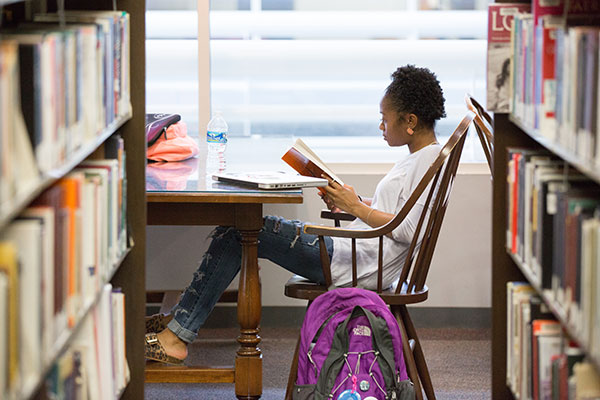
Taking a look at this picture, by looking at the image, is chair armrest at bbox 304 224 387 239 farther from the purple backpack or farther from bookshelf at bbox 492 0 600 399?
bookshelf at bbox 492 0 600 399

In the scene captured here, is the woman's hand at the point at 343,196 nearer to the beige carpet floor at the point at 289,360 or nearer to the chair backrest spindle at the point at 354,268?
the chair backrest spindle at the point at 354,268

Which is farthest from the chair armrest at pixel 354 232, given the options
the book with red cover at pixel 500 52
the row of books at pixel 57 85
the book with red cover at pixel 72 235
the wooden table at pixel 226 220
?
the book with red cover at pixel 72 235

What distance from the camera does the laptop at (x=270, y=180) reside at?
263cm

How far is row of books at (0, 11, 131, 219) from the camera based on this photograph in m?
1.20

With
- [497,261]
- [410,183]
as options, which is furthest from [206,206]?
[497,261]

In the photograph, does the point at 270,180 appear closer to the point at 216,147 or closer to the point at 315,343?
the point at 315,343

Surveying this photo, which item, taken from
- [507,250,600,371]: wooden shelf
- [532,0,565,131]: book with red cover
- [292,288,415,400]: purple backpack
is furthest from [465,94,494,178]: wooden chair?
[532,0,565,131]: book with red cover

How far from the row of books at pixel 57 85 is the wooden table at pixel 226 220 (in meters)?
0.62

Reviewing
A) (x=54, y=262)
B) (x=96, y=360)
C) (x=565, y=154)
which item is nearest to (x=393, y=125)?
(x=565, y=154)

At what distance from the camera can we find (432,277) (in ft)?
12.7

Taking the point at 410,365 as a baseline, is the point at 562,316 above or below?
above

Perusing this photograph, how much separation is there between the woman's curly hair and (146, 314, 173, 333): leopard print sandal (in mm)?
1048

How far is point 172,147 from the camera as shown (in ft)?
10.4

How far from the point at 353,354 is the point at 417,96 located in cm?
87
